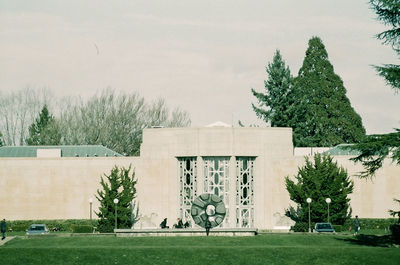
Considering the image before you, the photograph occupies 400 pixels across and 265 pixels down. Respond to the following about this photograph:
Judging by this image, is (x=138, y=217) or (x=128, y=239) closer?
(x=128, y=239)

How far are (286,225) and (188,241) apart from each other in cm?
1919

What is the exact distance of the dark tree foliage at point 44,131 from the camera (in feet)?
359

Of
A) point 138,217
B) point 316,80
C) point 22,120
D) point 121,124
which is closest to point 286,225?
point 138,217

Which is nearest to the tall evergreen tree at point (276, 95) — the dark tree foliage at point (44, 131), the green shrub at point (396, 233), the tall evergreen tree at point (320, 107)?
the tall evergreen tree at point (320, 107)

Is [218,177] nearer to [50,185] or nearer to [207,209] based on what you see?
[207,209]

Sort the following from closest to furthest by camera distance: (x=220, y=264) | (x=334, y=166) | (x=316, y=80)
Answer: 1. (x=220, y=264)
2. (x=334, y=166)
3. (x=316, y=80)

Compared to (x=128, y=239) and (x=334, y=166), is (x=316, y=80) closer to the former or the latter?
(x=334, y=166)

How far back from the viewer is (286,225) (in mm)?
73875

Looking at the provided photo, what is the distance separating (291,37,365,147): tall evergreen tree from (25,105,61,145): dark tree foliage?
95.3 feet

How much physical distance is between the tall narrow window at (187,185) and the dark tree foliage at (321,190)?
7.64m

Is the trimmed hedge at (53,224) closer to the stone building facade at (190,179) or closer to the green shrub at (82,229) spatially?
the stone building facade at (190,179)

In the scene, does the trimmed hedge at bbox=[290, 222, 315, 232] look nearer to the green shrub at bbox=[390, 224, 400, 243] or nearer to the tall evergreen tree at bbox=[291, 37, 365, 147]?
the green shrub at bbox=[390, 224, 400, 243]

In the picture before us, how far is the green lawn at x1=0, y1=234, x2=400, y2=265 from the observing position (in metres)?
50.0

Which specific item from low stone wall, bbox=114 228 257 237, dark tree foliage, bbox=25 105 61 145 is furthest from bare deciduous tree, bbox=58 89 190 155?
low stone wall, bbox=114 228 257 237
